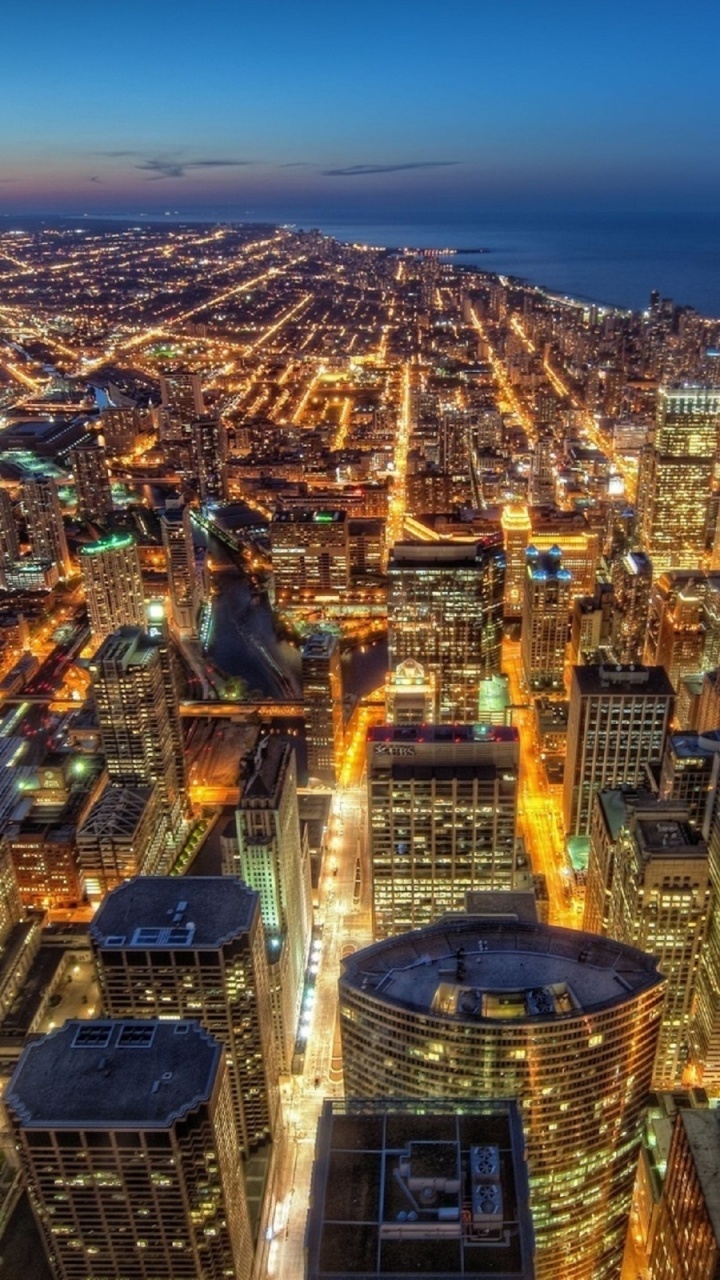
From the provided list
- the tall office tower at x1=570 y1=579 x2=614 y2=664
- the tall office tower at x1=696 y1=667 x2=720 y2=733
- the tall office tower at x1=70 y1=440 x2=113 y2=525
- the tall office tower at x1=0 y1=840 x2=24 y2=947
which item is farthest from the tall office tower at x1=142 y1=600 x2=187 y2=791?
the tall office tower at x1=70 y1=440 x2=113 y2=525

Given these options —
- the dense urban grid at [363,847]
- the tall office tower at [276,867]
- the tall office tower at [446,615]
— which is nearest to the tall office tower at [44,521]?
the dense urban grid at [363,847]

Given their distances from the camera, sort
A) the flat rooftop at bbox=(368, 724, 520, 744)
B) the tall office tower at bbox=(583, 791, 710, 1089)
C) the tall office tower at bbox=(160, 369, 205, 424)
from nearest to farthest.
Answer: the tall office tower at bbox=(583, 791, 710, 1089) < the flat rooftop at bbox=(368, 724, 520, 744) < the tall office tower at bbox=(160, 369, 205, 424)

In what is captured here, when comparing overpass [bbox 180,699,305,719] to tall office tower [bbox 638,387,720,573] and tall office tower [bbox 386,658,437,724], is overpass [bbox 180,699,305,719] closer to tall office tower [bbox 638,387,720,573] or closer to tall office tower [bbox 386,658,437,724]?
tall office tower [bbox 386,658,437,724]

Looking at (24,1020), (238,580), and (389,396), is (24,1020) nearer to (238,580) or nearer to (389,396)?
(238,580)

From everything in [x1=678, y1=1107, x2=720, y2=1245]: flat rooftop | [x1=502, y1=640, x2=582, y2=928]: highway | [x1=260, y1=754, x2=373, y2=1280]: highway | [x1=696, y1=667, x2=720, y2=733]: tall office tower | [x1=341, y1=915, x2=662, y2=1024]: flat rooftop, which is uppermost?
[x1=341, y1=915, x2=662, y2=1024]: flat rooftop

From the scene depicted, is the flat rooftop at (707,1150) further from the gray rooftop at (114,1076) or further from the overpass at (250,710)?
the overpass at (250,710)

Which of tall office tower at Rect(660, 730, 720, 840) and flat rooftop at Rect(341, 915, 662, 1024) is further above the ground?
flat rooftop at Rect(341, 915, 662, 1024)

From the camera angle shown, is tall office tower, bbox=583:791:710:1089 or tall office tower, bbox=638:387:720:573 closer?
tall office tower, bbox=583:791:710:1089
